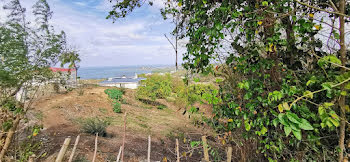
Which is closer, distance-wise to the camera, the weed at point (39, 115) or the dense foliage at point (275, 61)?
the dense foliage at point (275, 61)

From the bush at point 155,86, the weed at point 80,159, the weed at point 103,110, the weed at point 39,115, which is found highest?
the bush at point 155,86

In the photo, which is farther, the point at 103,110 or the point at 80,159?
the point at 103,110

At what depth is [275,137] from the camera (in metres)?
1.62

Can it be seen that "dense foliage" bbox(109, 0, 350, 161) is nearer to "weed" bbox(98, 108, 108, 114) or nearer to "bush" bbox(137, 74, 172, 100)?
"weed" bbox(98, 108, 108, 114)

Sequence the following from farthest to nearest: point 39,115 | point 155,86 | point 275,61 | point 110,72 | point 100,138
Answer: point 110,72 → point 155,86 → point 39,115 → point 100,138 → point 275,61

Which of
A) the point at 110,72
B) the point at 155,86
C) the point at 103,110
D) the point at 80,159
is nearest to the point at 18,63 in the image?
the point at 80,159

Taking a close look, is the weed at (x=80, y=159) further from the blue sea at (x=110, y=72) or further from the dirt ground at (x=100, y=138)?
the blue sea at (x=110, y=72)

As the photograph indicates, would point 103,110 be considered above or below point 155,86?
below

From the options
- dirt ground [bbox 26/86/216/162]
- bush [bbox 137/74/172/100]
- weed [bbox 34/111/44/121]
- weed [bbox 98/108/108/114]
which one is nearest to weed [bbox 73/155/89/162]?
dirt ground [bbox 26/86/216/162]

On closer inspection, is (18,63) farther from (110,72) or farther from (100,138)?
(110,72)

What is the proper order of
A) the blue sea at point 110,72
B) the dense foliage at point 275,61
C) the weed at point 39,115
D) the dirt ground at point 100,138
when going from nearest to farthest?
the dense foliage at point 275,61 → the dirt ground at point 100,138 → the weed at point 39,115 → the blue sea at point 110,72

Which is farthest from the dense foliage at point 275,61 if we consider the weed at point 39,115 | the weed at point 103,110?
the weed at point 103,110

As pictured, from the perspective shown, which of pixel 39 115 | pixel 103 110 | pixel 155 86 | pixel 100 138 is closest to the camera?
pixel 100 138

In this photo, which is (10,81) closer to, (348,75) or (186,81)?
(186,81)
